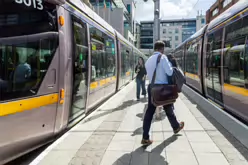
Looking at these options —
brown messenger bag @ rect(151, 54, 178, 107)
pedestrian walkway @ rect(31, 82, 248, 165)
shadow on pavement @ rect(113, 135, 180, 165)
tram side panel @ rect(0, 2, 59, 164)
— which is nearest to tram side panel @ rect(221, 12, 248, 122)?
pedestrian walkway @ rect(31, 82, 248, 165)

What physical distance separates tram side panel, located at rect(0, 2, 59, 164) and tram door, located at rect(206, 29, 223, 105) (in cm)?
525

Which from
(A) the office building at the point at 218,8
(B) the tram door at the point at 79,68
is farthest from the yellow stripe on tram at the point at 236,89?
(A) the office building at the point at 218,8

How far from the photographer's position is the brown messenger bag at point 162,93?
4.34 metres

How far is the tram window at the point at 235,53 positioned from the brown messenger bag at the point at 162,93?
7.20 ft

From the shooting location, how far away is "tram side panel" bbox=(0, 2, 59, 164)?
357cm

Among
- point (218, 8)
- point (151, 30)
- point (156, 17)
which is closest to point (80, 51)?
point (156, 17)

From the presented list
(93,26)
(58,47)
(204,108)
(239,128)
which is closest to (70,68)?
(58,47)

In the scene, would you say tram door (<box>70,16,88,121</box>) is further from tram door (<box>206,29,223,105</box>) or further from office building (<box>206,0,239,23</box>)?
office building (<box>206,0,239,23</box>)

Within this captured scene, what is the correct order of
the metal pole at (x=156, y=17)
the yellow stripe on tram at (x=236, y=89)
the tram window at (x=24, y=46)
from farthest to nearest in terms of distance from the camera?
the metal pole at (x=156, y=17) → the yellow stripe on tram at (x=236, y=89) → the tram window at (x=24, y=46)

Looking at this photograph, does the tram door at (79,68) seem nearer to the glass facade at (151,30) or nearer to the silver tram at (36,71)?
the silver tram at (36,71)

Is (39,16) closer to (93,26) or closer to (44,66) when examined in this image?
(44,66)

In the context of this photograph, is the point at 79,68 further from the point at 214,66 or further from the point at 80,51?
the point at 214,66

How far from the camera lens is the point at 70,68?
16.7 ft

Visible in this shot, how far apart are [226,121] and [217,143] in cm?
108
